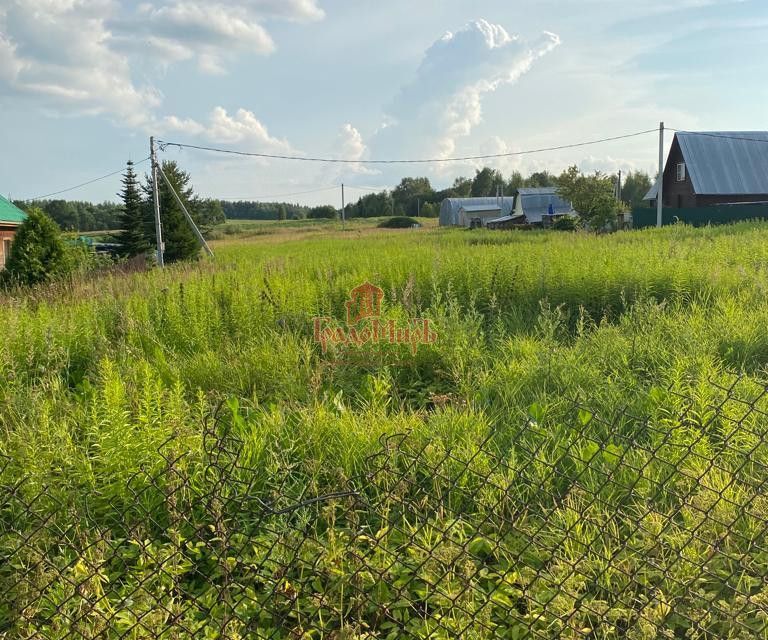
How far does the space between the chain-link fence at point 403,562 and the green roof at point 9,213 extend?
2226cm

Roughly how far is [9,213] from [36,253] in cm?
1089


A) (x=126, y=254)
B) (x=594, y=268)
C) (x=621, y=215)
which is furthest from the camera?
(x=621, y=215)

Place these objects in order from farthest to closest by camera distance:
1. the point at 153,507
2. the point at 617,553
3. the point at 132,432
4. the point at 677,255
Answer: the point at 677,255 → the point at 132,432 → the point at 153,507 → the point at 617,553

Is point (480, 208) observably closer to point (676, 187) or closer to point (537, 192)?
point (537, 192)

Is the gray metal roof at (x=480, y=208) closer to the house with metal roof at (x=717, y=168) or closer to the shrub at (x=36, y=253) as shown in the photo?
the house with metal roof at (x=717, y=168)

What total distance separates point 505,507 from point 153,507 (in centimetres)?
182

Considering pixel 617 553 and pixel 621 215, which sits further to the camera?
pixel 621 215

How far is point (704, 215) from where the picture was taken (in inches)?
981

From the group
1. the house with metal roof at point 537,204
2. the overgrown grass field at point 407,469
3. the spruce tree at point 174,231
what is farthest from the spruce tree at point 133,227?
the house with metal roof at point 537,204

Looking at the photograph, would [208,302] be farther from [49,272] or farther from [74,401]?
[49,272]

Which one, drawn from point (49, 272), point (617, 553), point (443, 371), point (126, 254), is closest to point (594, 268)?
point (443, 371)

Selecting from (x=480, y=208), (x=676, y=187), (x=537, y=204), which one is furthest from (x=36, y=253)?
(x=480, y=208)

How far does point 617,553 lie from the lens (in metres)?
2.15

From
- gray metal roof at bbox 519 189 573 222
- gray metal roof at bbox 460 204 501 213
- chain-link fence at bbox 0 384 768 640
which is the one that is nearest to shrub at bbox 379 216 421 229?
gray metal roof at bbox 460 204 501 213
